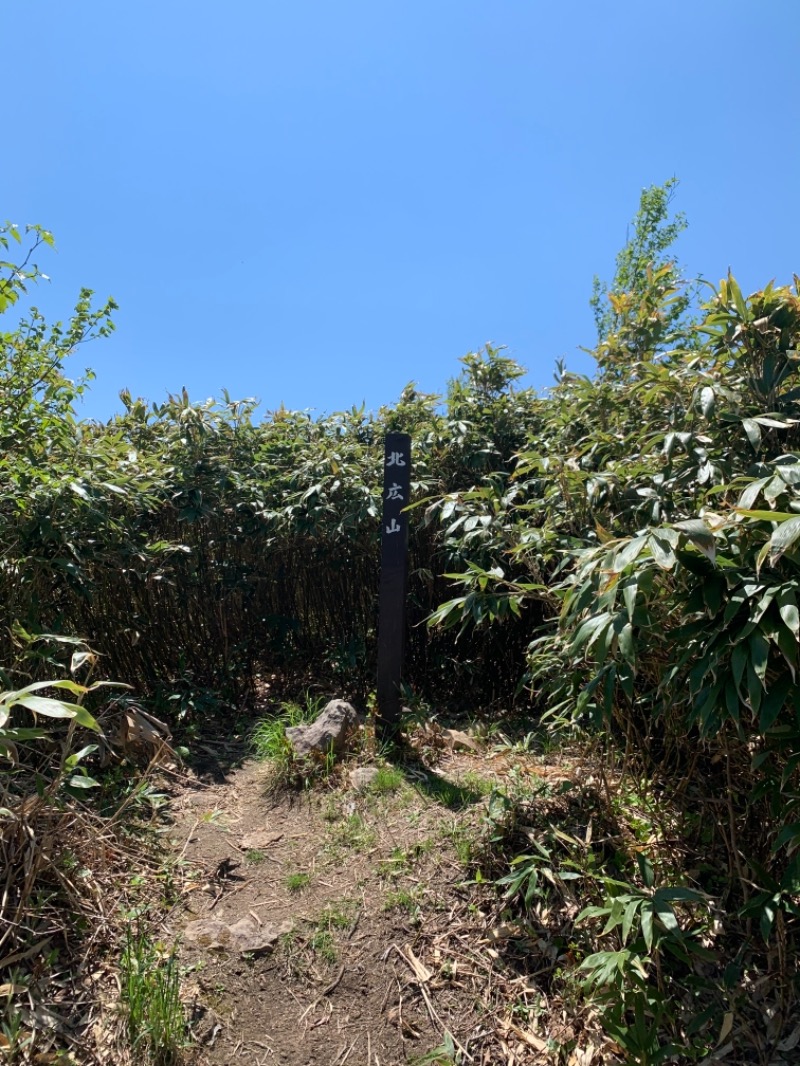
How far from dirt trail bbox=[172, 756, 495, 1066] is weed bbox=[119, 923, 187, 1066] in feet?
0.33

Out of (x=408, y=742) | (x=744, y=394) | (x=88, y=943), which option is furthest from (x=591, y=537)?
(x=88, y=943)

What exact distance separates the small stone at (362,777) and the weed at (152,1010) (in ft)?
3.57

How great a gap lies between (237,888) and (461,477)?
2.54 meters

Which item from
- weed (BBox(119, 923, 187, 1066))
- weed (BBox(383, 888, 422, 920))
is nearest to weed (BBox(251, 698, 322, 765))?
weed (BBox(383, 888, 422, 920))

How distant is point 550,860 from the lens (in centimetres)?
234

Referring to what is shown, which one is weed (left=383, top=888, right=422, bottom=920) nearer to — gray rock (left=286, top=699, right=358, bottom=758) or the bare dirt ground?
the bare dirt ground

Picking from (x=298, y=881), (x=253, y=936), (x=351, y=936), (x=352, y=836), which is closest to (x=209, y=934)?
(x=253, y=936)

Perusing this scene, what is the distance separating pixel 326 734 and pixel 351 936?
1.02 metres

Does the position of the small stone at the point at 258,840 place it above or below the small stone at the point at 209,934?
above

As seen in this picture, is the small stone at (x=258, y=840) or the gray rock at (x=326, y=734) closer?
the small stone at (x=258, y=840)

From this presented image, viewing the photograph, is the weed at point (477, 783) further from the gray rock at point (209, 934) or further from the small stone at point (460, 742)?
the gray rock at point (209, 934)

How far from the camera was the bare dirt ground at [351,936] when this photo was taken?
6.56 feet

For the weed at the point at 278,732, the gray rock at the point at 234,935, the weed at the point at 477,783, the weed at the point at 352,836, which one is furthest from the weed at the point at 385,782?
the gray rock at the point at 234,935

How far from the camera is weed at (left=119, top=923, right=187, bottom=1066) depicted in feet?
6.03
